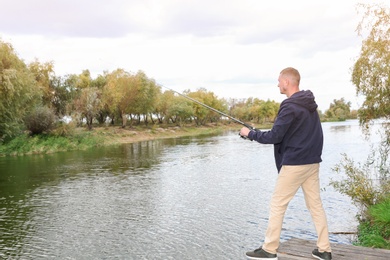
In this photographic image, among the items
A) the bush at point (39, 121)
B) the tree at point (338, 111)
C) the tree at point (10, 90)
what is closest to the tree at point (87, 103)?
the bush at point (39, 121)

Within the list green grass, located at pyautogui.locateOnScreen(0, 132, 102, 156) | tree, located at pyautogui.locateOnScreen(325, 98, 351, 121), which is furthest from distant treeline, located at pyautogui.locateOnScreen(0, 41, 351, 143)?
tree, located at pyautogui.locateOnScreen(325, 98, 351, 121)

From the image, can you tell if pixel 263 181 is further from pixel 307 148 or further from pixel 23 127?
pixel 23 127

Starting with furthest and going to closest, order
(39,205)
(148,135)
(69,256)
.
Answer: (148,135) → (39,205) → (69,256)

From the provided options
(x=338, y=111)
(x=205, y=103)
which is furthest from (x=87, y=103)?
(x=338, y=111)

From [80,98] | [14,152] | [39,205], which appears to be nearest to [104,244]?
[39,205]

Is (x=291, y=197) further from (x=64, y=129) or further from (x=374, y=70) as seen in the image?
(x=64, y=129)

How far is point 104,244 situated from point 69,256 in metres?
1.00

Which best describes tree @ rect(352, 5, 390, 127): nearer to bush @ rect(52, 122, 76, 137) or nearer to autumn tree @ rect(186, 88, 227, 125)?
bush @ rect(52, 122, 76, 137)

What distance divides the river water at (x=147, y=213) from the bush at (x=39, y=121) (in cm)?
1860

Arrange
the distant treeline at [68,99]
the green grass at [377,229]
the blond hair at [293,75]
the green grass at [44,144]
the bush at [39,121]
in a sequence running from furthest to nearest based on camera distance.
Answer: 1. the bush at [39,121]
2. the green grass at [44,144]
3. the distant treeline at [68,99]
4. the green grass at [377,229]
5. the blond hair at [293,75]

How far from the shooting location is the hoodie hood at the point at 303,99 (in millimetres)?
5146

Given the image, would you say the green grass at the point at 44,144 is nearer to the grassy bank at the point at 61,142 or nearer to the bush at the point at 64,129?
the grassy bank at the point at 61,142

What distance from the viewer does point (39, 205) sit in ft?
48.1

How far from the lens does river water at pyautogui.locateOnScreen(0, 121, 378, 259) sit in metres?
9.66
